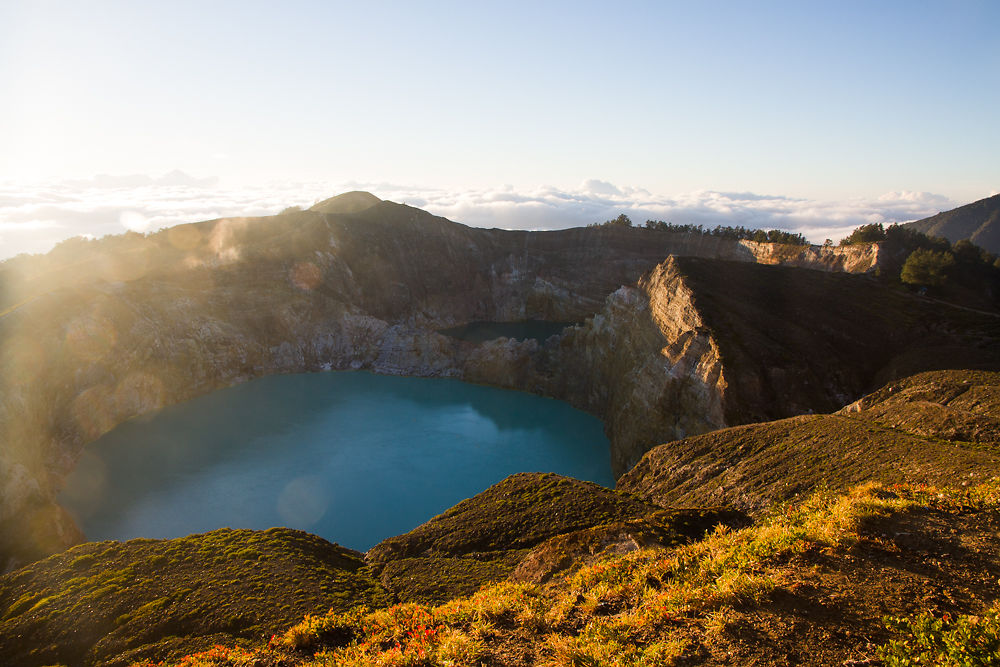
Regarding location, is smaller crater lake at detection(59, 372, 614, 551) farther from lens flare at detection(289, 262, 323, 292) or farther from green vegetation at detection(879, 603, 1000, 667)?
green vegetation at detection(879, 603, 1000, 667)

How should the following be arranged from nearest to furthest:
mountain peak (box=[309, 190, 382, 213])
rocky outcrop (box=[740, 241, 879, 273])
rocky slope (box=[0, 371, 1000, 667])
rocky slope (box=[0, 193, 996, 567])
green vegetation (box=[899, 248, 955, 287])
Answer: rocky slope (box=[0, 371, 1000, 667]) → rocky slope (box=[0, 193, 996, 567]) → green vegetation (box=[899, 248, 955, 287]) → rocky outcrop (box=[740, 241, 879, 273]) → mountain peak (box=[309, 190, 382, 213])

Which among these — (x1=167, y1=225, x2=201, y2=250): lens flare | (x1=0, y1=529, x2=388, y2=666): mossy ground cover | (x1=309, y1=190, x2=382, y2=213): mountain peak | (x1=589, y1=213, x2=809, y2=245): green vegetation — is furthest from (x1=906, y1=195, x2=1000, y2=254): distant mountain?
(x1=167, y1=225, x2=201, y2=250): lens flare

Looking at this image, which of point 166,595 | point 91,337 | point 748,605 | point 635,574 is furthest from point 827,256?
point 91,337

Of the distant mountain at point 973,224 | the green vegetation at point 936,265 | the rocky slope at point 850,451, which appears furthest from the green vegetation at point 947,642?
the distant mountain at point 973,224

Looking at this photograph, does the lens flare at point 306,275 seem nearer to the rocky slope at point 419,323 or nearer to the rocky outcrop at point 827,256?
the rocky slope at point 419,323

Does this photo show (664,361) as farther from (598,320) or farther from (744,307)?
(598,320)

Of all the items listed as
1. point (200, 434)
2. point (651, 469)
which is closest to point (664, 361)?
point (651, 469)
